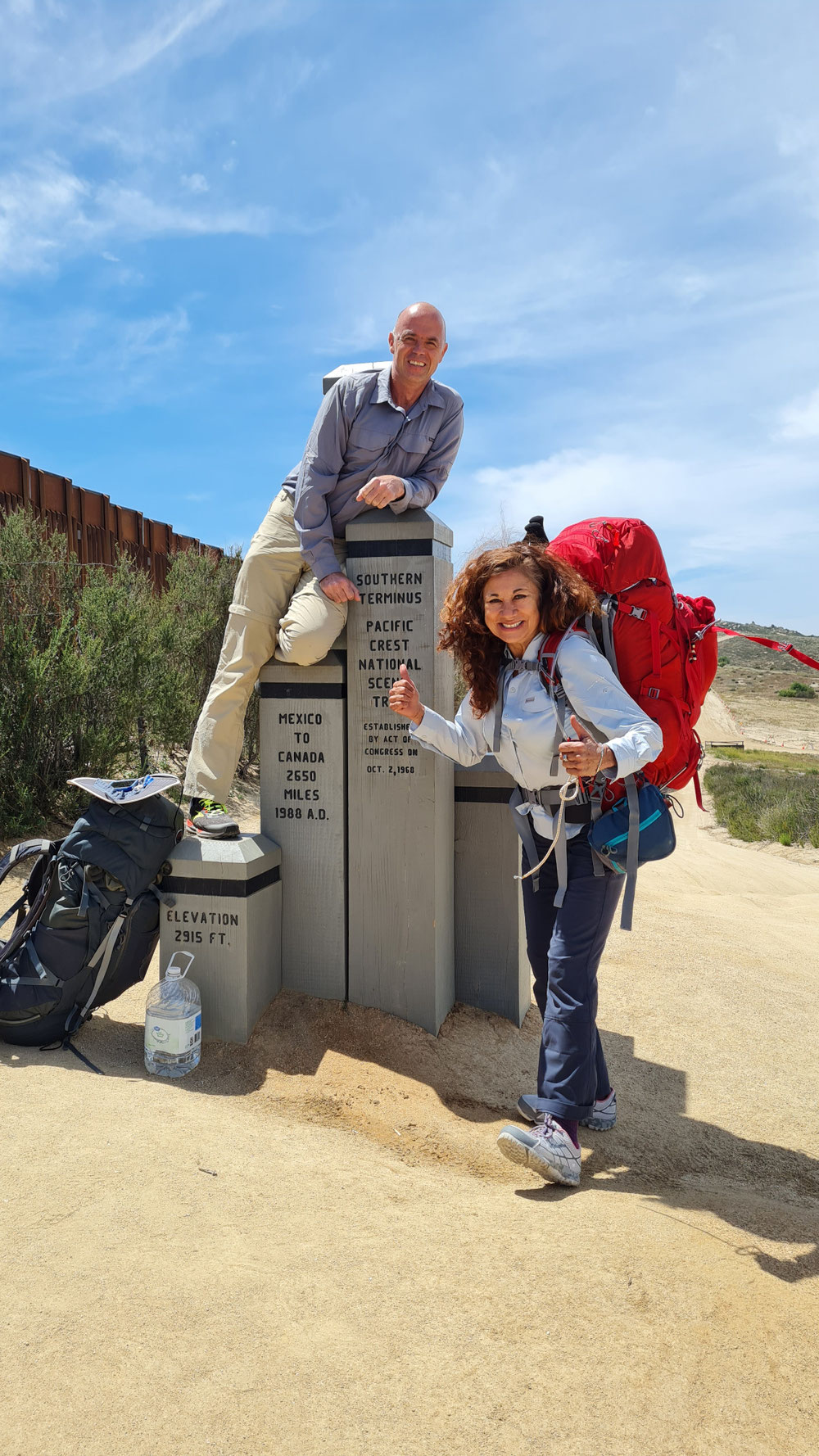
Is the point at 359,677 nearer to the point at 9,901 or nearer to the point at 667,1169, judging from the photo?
the point at 667,1169

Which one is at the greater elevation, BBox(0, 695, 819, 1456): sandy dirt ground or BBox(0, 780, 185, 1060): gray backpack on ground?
BBox(0, 780, 185, 1060): gray backpack on ground

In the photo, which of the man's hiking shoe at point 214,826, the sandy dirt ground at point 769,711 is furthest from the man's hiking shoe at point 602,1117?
the sandy dirt ground at point 769,711

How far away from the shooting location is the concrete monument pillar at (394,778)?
3.88 metres

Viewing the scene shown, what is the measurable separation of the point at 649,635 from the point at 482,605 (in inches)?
20.8

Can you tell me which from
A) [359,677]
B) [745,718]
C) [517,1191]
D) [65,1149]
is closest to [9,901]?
[359,677]

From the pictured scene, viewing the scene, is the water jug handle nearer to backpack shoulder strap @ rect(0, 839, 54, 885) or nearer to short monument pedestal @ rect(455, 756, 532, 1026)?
backpack shoulder strap @ rect(0, 839, 54, 885)

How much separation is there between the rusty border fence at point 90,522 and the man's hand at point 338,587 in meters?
8.85

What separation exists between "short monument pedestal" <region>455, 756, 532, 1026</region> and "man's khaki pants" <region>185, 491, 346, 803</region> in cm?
→ 92

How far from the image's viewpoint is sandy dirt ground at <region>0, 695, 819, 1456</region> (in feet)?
5.83

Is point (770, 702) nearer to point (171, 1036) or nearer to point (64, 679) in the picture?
point (64, 679)

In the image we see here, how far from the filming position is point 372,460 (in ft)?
13.0

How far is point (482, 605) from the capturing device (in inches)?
122

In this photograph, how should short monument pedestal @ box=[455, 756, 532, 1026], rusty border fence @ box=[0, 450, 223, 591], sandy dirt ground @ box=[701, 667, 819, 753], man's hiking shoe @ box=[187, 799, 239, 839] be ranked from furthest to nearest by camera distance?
sandy dirt ground @ box=[701, 667, 819, 753] → rusty border fence @ box=[0, 450, 223, 591] → short monument pedestal @ box=[455, 756, 532, 1026] → man's hiking shoe @ box=[187, 799, 239, 839]

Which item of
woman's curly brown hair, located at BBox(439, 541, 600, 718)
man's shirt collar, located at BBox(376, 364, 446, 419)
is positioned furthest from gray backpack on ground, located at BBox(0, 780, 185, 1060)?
man's shirt collar, located at BBox(376, 364, 446, 419)
